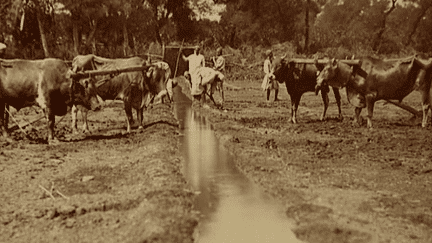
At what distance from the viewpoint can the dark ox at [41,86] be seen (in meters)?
13.7

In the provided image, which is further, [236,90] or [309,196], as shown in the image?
[236,90]

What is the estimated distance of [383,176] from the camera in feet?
33.4

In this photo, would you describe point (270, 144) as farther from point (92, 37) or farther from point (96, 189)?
point (92, 37)

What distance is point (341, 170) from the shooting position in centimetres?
1069

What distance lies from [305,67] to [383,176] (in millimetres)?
7737

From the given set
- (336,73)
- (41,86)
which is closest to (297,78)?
(336,73)

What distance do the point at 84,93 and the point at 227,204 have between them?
6.45 metres

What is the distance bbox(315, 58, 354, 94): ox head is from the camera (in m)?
16.2

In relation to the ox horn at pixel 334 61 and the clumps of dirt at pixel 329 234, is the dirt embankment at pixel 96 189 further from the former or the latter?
the ox horn at pixel 334 61

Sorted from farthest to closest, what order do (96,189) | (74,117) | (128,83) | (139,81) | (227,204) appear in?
(139,81), (128,83), (74,117), (96,189), (227,204)

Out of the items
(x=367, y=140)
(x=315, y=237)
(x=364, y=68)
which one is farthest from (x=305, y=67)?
(x=315, y=237)

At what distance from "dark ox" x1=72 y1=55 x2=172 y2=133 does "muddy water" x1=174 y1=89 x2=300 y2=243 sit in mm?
2600

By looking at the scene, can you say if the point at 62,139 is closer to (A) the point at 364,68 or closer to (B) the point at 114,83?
(B) the point at 114,83

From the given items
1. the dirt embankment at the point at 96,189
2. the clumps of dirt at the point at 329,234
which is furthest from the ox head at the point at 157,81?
the clumps of dirt at the point at 329,234
